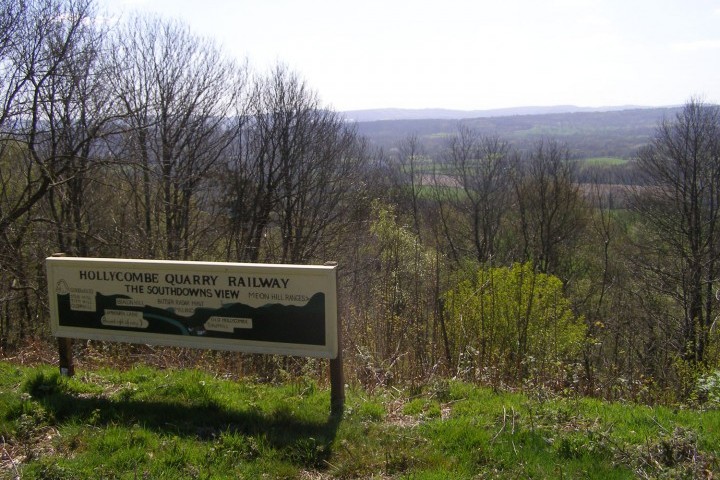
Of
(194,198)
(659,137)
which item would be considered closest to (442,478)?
(194,198)

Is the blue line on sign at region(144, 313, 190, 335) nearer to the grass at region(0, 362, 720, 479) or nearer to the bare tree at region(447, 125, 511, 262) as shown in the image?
the grass at region(0, 362, 720, 479)

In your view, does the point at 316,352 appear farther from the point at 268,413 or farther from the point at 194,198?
the point at 194,198

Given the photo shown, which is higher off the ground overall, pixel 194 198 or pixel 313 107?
pixel 313 107

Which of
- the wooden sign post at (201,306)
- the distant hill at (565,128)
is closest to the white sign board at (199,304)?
the wooden sign post at (201,306)

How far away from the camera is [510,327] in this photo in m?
11.9

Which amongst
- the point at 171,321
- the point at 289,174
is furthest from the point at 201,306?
the point at 289,174

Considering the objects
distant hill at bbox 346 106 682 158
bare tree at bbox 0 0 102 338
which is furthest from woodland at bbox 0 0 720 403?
distant hill at bbox 346 106 682 158

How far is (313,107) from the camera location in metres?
28.1

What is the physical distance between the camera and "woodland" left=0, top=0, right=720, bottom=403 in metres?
8.91

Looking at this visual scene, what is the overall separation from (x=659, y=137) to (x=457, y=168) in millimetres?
17873

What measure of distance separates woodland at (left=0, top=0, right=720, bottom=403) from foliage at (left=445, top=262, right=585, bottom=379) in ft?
0.31

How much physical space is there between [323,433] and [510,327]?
834cm

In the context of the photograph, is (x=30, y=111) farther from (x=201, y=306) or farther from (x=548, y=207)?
(x=548, y=207)

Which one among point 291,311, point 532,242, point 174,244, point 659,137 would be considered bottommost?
point 532,242
